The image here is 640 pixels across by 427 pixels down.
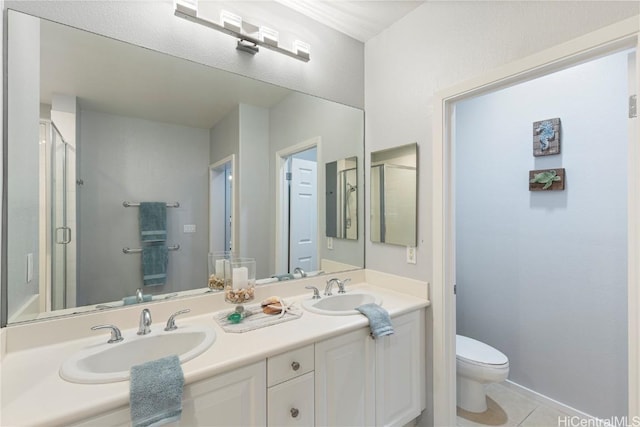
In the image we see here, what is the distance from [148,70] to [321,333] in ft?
4.88

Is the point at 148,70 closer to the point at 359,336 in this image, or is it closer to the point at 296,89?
the point at 296,89

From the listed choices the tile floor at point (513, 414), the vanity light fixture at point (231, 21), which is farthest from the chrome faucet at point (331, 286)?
the vanity light fixture at point (231, 21)

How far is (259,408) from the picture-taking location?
1.08 metres

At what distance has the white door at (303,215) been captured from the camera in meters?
1.96

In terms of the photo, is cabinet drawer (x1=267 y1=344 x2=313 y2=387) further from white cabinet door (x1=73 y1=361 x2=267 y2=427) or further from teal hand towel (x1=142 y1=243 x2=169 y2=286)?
teal hand towel (x1=142 y1=243 x2=169 y2=286)

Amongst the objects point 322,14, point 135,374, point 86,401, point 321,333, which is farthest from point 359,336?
point 322,14

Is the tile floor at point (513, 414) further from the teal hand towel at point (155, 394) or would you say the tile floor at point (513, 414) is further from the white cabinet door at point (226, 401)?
the teal hand towel at point (155, 394)

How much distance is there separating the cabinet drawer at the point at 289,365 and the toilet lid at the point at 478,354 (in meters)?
1.26

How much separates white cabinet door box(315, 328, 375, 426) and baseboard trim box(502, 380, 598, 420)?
1432mm

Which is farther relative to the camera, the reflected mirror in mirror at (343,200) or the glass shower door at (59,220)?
the reflected mirror in mirror at (343,200)

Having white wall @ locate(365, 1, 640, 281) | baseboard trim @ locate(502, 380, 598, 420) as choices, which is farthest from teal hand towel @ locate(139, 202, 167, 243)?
baseboard trim @ locate(502, 380, 598, 420)

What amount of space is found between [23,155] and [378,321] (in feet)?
5.44

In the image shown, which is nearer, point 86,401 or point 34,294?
point 86,401

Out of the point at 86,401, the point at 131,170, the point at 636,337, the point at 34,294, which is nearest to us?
the point at 86,401
